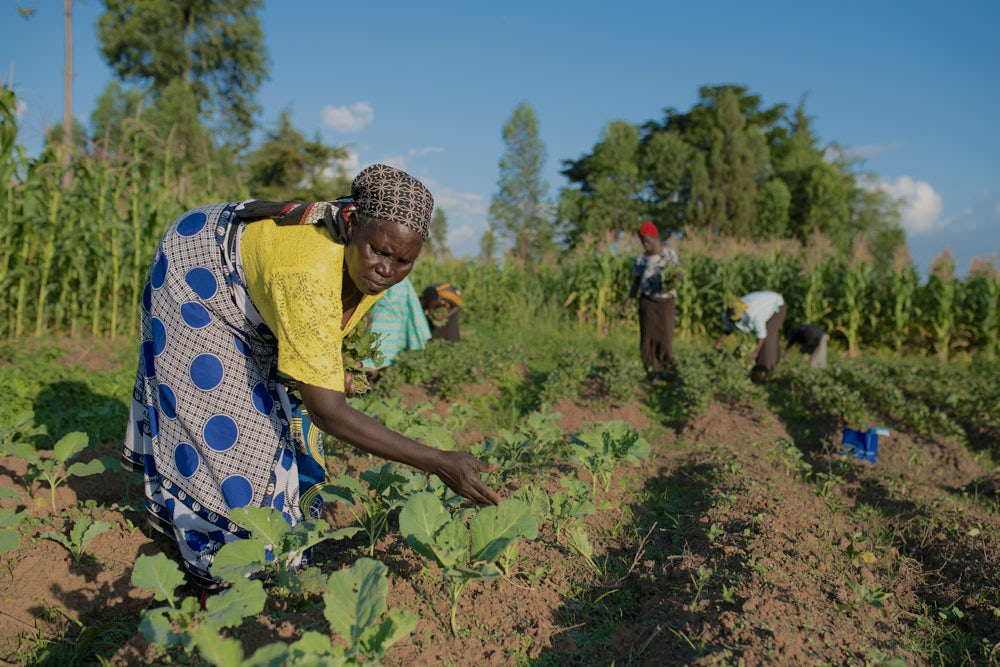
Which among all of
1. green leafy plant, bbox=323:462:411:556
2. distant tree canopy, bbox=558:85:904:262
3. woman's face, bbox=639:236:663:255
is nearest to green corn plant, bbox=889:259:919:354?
woman's face, bbox=639:236:663:255

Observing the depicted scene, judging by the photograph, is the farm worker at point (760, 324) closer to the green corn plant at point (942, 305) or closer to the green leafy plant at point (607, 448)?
the green leafy plant at point (607, 448)

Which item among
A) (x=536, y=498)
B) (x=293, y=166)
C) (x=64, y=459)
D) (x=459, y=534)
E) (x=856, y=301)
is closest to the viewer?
(x=459, y=534)

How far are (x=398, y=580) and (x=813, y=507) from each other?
261cm

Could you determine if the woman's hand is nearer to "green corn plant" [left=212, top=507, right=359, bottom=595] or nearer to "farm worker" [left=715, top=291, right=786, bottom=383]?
"green corn plant" [left=212, top=507, right=359, bottom=595]

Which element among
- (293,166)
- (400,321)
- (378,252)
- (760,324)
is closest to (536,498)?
(378,252)

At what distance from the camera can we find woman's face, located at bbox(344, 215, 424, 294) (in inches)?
78.2

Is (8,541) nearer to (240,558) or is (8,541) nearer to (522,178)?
(240,558)

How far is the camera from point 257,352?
2.48 metres

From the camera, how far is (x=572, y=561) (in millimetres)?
2824

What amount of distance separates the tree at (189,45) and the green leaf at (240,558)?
29147 millimetres

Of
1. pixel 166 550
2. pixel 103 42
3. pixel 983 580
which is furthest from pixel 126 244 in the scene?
pixel 103 42

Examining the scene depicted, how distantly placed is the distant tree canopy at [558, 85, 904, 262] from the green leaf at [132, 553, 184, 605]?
86.3 ft

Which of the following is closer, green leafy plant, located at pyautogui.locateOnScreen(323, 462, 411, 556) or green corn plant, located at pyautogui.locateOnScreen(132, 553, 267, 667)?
green corn plant, located at pyautogui.locateOnScreen(132, 553, 267, 667)

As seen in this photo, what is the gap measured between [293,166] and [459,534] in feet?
71.0
